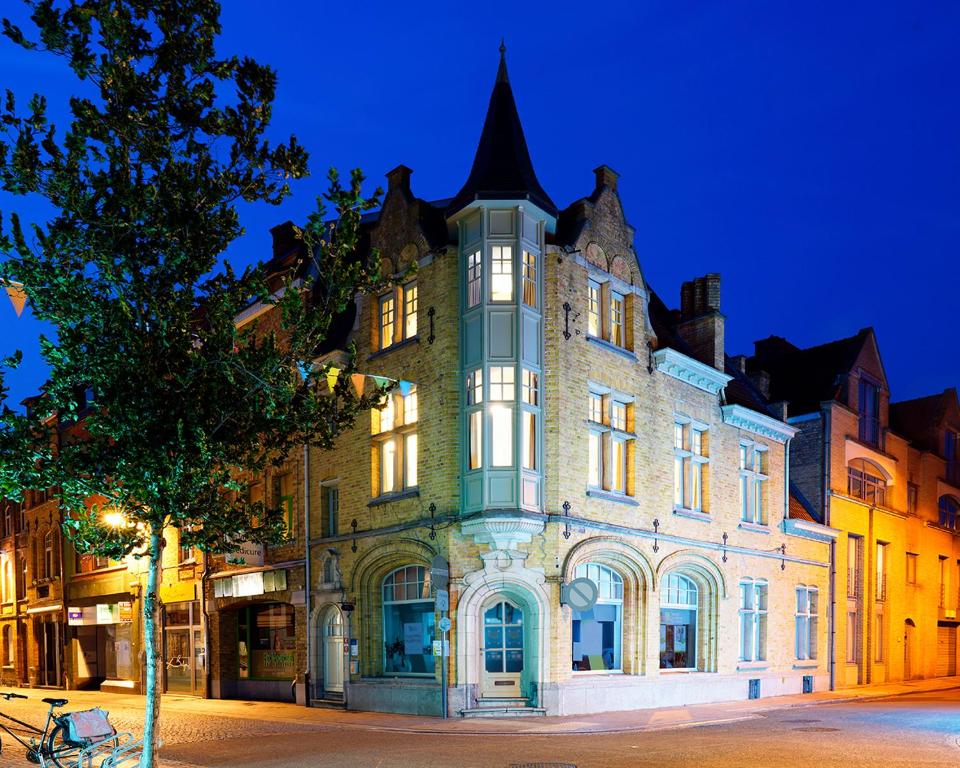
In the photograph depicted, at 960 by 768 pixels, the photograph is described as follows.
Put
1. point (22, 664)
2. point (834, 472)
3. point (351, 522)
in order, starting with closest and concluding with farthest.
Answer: point (351, 522)
point (834, 472)
point (22, 664)

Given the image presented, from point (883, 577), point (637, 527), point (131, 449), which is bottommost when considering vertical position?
point (883, 577)

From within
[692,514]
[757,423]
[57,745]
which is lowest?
[57,745]

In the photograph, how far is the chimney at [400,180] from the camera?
844 inches

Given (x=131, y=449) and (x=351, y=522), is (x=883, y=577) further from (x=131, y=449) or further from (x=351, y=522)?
(x=131, y=449)

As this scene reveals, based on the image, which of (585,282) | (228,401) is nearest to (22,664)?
(585,282)

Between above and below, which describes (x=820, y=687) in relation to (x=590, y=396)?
below

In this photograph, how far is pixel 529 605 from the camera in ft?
61.1

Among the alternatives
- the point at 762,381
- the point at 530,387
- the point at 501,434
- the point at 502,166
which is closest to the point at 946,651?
the point at 762,381

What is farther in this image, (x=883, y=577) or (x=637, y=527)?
(x=883, y=577)

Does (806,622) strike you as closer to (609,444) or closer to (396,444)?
(609,444)

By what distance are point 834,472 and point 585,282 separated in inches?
544

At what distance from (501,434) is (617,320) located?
16.0 feet

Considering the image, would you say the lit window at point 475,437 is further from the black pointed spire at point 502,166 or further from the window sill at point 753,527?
the window sill at point 753,527

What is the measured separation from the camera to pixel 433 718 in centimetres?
1817
